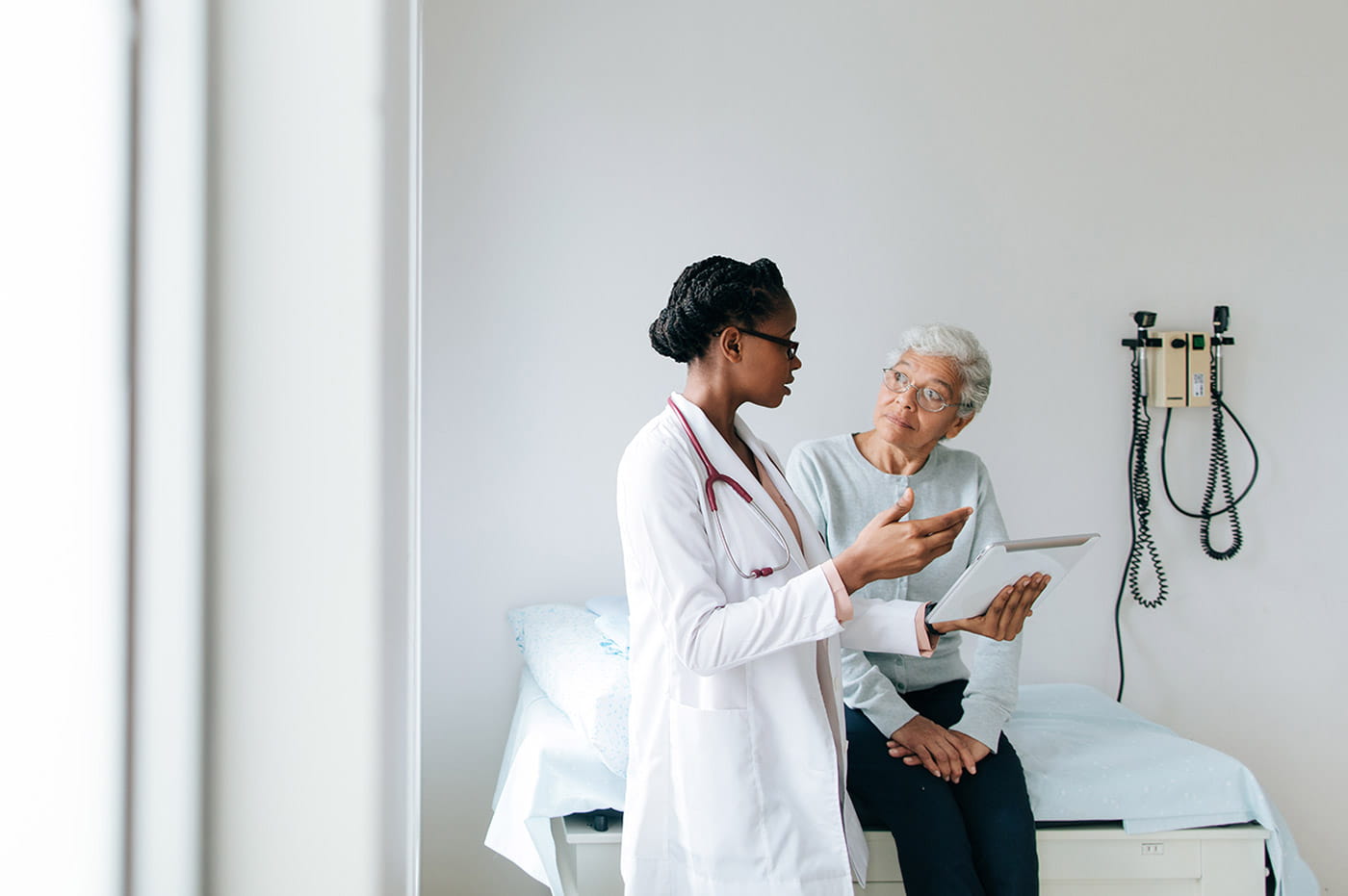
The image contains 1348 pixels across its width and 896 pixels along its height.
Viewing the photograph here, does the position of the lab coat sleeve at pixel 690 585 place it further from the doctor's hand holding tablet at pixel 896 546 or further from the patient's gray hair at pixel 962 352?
the patient's gray hair at pixel 962 352

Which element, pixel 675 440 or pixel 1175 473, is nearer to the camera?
pixel 675 440

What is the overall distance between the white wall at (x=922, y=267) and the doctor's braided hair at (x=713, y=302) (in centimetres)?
91

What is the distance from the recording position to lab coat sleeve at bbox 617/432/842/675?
1.39 meters

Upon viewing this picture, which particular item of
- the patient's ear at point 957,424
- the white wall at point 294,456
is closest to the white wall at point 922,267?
the patient's ear at point 957,424

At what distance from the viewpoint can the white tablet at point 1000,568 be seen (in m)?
1.47

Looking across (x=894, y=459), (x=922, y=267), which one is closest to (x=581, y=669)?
(x=894, y=459)

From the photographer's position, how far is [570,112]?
8.30 feet

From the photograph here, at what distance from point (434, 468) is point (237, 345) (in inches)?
85.2

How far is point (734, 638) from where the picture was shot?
1388 mm

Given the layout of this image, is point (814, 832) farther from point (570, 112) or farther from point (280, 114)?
point (570, 112)

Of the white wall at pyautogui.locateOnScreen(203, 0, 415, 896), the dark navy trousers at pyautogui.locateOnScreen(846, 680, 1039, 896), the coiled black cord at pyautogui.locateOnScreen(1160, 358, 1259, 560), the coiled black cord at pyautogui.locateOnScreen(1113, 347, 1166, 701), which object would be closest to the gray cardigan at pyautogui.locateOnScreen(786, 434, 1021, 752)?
the dark navy trousers at pyautogui.locateOnScreen(846, 680, 1039, 896)

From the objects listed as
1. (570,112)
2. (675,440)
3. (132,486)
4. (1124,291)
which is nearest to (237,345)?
(132,486)

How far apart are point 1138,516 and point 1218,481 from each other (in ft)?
0.83

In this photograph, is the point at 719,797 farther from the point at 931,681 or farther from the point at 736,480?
the point at 931,681
